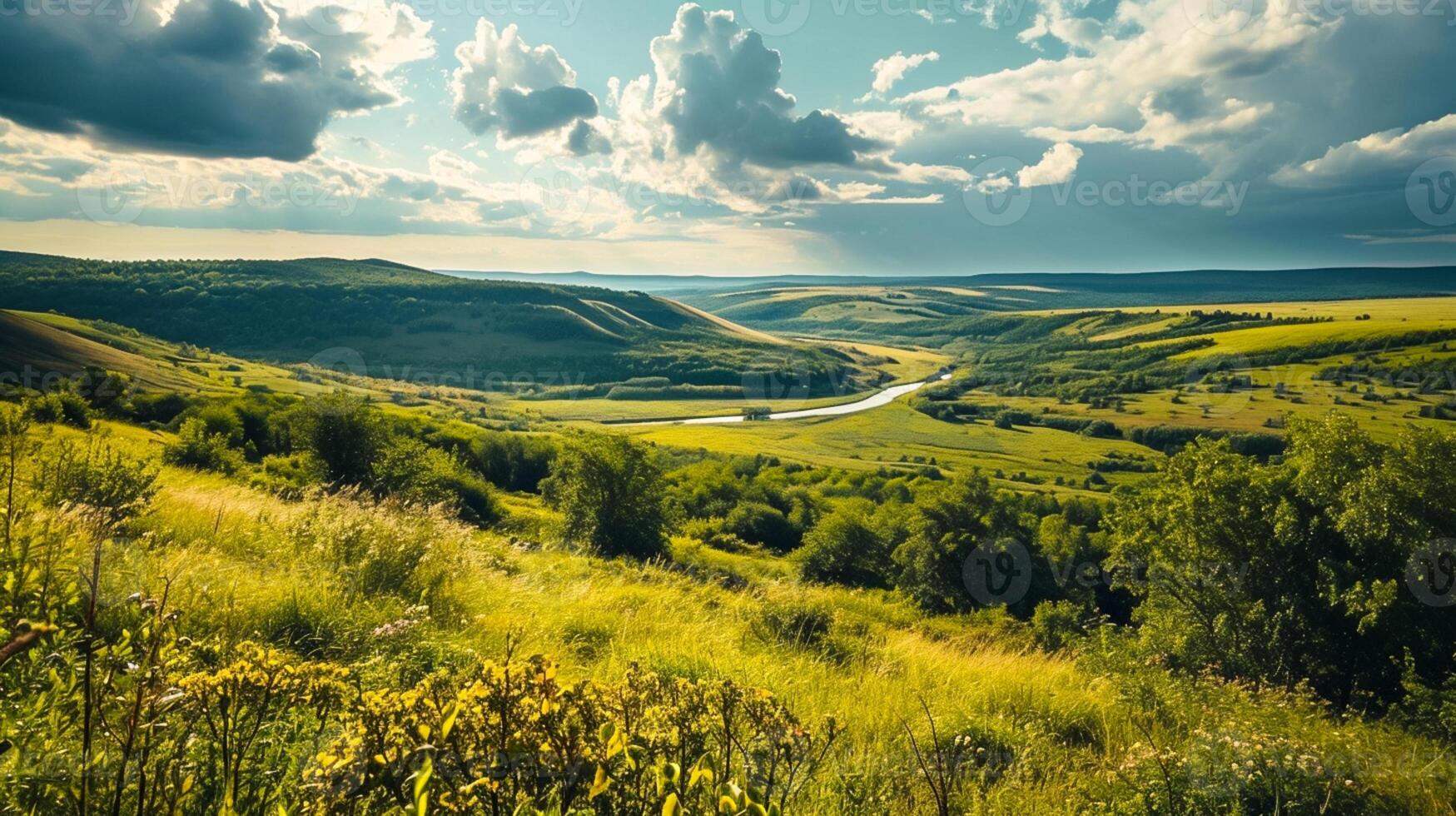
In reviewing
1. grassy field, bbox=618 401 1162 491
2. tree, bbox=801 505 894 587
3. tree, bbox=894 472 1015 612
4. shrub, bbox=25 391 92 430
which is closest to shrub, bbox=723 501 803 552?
tree, bbox=801 505 894 587

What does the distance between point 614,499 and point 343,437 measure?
1511 centimetres

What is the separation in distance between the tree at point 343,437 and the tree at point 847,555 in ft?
104

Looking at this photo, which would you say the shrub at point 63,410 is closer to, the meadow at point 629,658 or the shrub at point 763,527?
the meadow at point 629,658

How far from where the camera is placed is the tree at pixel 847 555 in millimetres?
53656

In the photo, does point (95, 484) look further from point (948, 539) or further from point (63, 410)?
point (948, 539)

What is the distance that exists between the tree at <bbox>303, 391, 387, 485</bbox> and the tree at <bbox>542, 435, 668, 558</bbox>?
11.5 metres

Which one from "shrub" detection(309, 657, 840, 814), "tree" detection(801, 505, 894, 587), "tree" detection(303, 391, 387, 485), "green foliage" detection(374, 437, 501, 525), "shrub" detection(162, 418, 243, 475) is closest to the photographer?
"shrub" detection(309, 657, 840, 814)

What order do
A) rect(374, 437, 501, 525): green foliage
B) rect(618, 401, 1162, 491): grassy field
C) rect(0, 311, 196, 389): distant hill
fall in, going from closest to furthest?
rect(374, 437, 501, 525): green foliage → rect(0, 311, 196, 389): distant hill → rect(618, 401, 1162, 491): grassy field

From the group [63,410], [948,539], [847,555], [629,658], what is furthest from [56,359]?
[629,658]

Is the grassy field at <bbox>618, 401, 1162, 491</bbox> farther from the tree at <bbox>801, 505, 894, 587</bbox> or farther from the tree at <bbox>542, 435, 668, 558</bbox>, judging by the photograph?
the tree at <bbox>542, 435, 668, 558</bbox>

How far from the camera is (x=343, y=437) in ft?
117

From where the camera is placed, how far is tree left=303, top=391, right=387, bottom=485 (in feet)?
115

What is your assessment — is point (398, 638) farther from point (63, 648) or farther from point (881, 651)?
point (881, 651)

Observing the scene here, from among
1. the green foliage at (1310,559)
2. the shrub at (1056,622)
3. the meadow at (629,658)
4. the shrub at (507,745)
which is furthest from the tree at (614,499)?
the shrub at (507,745)
